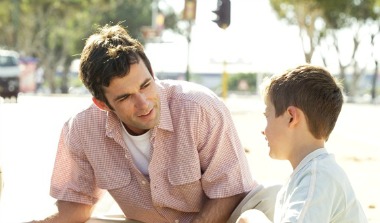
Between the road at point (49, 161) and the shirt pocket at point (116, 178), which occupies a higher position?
the shirt pocket at point (116, 178)

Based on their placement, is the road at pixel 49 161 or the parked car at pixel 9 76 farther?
the parked car at pixel 9 76

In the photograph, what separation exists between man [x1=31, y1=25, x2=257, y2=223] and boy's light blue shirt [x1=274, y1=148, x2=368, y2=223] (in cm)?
117

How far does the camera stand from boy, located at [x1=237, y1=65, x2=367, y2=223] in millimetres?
3113

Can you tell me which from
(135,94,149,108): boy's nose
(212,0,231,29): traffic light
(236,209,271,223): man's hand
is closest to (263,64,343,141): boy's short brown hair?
(236,209,271,223): man's hand

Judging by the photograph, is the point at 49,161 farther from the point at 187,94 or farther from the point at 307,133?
the point at 307,133

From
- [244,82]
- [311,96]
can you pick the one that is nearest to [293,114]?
[311,96]

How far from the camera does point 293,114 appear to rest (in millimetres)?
3223

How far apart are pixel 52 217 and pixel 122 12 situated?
217ft

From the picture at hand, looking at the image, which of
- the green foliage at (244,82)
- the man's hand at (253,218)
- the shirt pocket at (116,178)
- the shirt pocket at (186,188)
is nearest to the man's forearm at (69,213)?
the shirt pocket at (116,178)

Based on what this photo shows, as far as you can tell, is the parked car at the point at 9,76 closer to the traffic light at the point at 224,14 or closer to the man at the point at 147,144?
the traffic light at the point at 224,14

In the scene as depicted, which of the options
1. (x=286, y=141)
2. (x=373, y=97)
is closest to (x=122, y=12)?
(x=373, y=97)

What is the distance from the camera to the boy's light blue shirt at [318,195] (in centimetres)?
302

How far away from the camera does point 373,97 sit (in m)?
55.8

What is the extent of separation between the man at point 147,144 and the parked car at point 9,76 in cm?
2866
